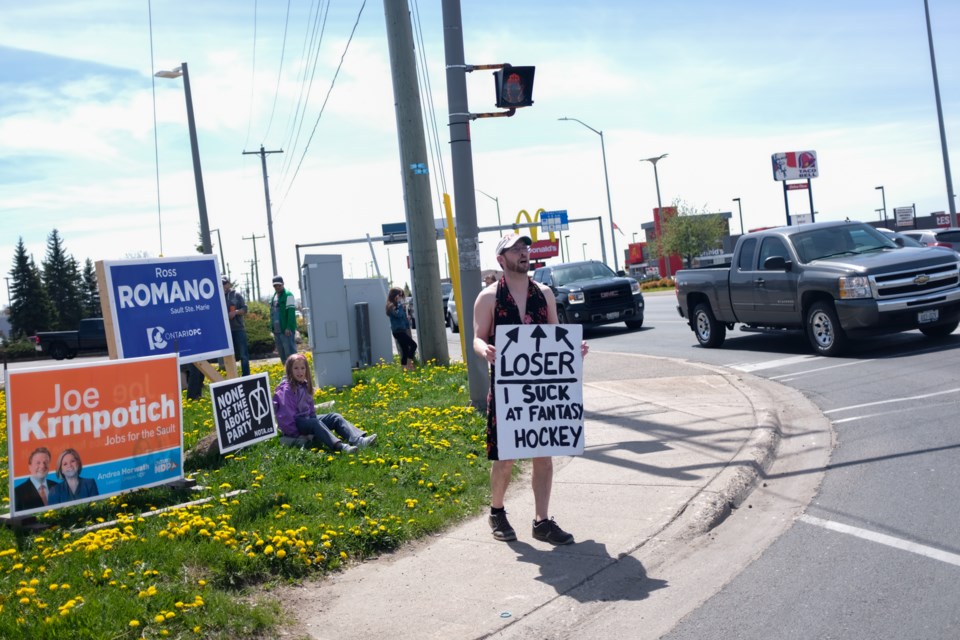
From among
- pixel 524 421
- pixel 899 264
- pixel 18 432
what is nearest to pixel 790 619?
pixel 524 421

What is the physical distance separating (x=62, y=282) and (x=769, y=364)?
89.9m

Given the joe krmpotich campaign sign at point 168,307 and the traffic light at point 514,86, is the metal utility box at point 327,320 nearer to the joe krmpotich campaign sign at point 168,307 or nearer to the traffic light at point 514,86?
the joe krmpotich campaign sign at point 168,307

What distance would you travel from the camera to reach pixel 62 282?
9069 cm

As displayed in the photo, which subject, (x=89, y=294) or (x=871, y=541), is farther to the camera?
(x=89, y=294)

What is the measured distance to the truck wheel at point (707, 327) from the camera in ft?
52.9

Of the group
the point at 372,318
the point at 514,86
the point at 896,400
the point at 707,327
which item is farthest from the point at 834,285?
the point at 372,318

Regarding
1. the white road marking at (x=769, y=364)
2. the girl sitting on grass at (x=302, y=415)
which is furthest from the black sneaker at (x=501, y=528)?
the white road marking at (x=769, y=364)

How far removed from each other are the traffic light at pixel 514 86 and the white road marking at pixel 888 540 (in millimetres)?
5592

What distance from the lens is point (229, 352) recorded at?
9.16 metres

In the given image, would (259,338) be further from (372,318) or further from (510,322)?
(510,322)

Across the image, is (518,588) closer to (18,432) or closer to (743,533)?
(743,533)

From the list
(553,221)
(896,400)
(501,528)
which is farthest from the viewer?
(553,221)

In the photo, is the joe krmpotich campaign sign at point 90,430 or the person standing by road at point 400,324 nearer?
the joe krmpotich campaign sign at point 90,430

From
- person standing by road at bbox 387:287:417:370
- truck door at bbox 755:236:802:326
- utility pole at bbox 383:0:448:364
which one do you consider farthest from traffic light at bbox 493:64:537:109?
person standing by road at bbox 387:287:417:370
